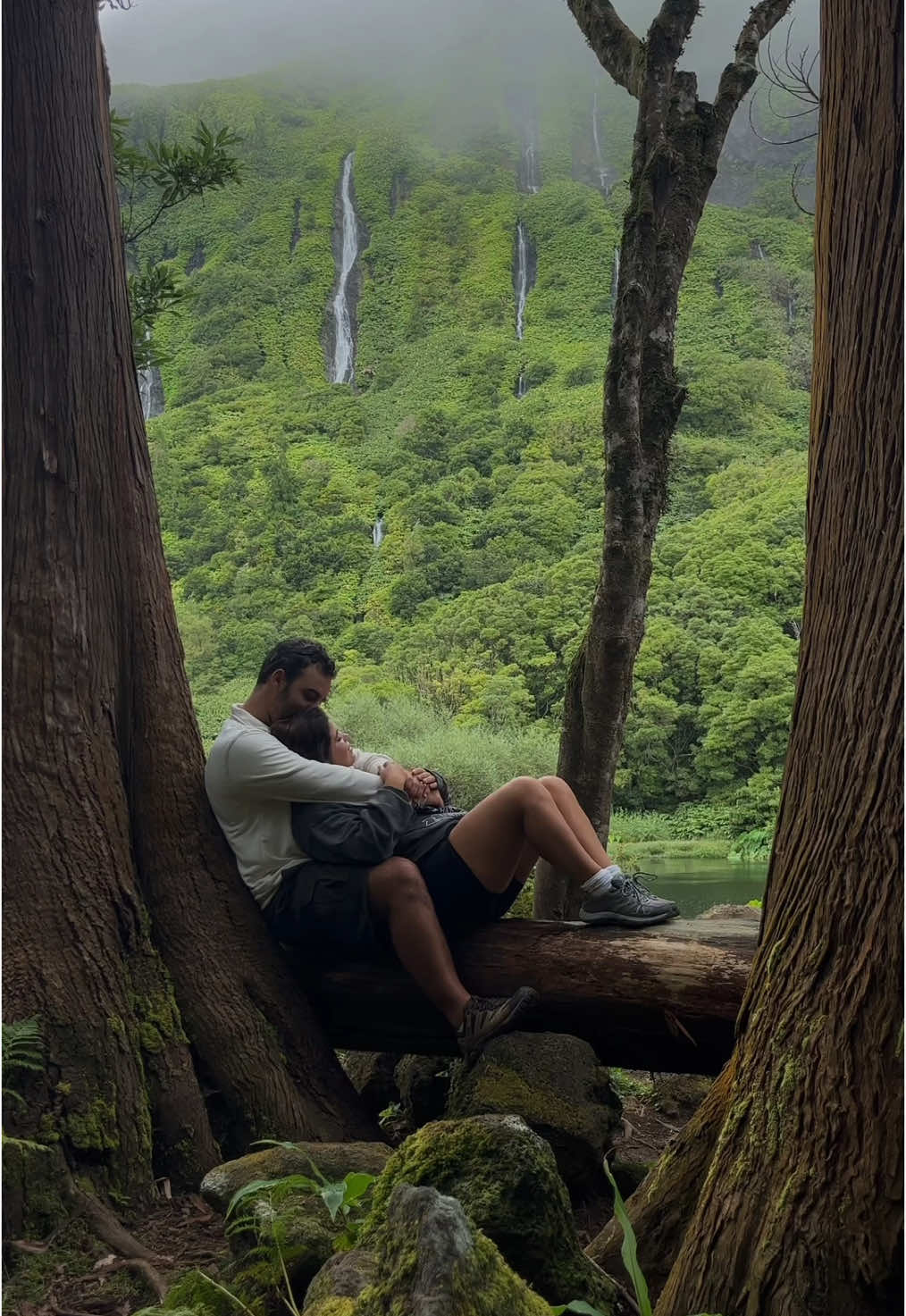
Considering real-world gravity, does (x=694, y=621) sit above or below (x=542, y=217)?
below

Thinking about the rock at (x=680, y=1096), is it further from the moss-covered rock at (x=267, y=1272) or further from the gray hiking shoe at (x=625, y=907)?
the moss-covered rock at (x=267, y=1272)

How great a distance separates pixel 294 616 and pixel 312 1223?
47.5 metres

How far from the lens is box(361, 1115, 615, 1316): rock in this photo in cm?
236

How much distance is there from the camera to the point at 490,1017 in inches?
151

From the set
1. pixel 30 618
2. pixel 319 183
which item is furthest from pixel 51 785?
pixel 319 183

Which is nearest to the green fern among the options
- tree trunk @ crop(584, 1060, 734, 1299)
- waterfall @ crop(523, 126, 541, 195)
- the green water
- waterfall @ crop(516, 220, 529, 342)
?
tree trunk @ crop(584, 1060, 734, 1299)

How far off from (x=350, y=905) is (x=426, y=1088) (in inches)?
33.3

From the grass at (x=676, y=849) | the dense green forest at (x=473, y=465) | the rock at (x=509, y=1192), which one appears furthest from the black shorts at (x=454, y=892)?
the dense green forest at (x=473, y=465)

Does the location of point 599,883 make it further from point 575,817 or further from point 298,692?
point 298,692

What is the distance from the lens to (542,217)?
9206 cm

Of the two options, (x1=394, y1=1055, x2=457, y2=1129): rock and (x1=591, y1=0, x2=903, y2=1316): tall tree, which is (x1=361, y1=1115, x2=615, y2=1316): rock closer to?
(x1=591, y1=0, x2=903, y2=1316): tall tree

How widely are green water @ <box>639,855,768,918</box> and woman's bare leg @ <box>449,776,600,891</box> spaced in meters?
11.1

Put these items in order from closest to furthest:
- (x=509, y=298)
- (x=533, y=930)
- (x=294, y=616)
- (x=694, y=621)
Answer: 1. (x=533, y=930)
2. (x=694, y=621)
3. (x=294, y=616)
4. (x=509, y=298)

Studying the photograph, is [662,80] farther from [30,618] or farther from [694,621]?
[694,621]
